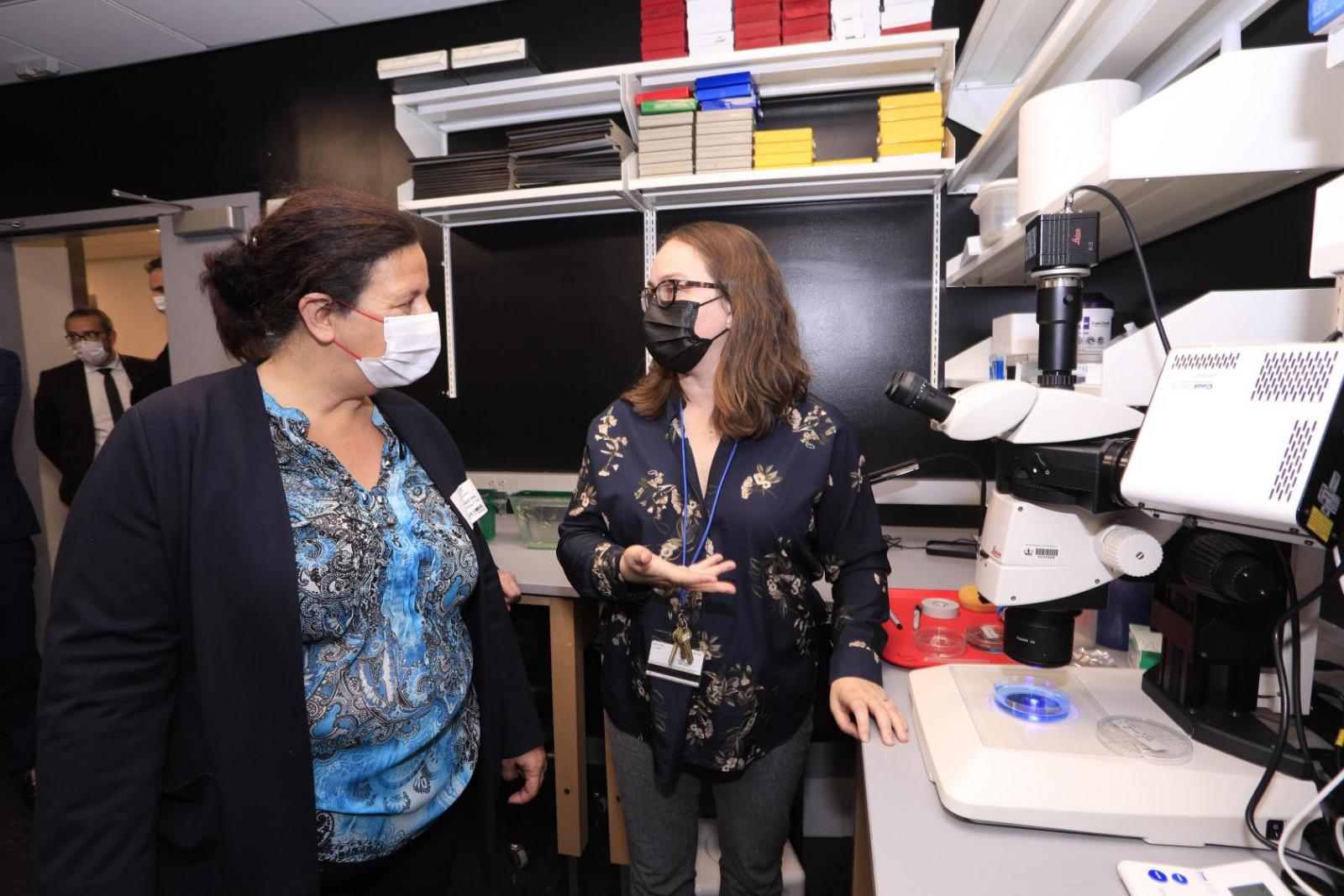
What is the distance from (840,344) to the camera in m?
2.44

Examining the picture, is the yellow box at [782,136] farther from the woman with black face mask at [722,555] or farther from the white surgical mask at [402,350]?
the white surgical mask at [402,350]

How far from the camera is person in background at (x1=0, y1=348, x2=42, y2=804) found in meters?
2.37

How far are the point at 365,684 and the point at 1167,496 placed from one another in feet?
3.37

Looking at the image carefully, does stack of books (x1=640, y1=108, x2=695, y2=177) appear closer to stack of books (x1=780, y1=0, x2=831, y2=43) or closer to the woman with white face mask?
stack of books (x1=780, y1=0, x2=831, y2=43)

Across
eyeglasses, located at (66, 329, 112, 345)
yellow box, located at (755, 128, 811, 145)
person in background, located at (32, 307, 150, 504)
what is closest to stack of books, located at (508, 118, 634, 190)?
yellow box, located at (755, 128, 811, 145)

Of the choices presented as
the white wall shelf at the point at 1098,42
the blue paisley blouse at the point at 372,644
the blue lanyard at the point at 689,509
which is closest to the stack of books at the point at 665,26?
the white wall shelf at the point at 1098,42

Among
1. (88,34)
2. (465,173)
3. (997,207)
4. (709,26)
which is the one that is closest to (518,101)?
(465,173)

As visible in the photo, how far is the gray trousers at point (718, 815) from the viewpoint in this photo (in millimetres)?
1265

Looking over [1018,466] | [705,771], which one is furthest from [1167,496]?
[705,771]

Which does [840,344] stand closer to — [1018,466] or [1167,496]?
[1018,466]

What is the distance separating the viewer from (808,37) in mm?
2068

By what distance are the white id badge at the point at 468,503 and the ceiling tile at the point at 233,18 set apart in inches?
91.3

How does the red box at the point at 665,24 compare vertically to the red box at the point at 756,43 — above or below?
above

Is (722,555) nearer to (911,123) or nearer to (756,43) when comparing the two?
(911,123)
